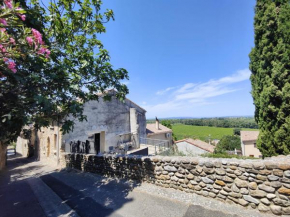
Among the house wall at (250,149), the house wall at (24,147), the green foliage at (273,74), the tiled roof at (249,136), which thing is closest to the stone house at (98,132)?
the house wall at (24,147)

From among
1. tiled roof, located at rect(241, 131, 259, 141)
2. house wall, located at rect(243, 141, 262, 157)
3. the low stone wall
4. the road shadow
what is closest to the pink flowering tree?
the road shadow

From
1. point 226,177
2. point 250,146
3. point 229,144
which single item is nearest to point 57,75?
point 226,177

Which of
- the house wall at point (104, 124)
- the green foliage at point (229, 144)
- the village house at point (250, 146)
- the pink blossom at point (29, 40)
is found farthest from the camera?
the green foliage at point (229, 144)

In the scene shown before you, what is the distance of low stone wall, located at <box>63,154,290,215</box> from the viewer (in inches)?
119

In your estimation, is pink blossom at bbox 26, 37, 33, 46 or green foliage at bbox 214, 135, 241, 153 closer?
pink blossom at bbox 26, 37, 33, 46

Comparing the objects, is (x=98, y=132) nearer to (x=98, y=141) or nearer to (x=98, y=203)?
(x=98, y=141)

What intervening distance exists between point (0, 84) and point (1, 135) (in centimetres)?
125

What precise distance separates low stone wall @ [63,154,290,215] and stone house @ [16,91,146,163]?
537cm

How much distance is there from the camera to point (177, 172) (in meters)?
4.43

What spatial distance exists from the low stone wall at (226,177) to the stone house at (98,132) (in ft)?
17.6

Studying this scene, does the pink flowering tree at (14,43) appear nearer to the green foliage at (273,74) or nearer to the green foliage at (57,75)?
the green foliage at (57,75)

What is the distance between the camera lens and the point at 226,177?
361cm

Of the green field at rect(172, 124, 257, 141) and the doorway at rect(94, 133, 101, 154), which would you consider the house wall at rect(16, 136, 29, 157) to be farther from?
the green field at rect(172, 124, 257, 141)

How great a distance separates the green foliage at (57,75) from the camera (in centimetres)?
332
